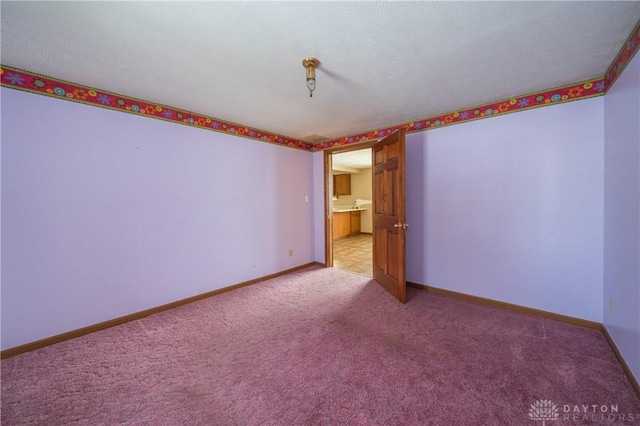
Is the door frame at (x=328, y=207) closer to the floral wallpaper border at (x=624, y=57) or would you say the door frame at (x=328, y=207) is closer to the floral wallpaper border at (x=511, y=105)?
the floral wallpaper border at (x=511, y=105)

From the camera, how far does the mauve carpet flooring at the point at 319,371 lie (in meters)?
1.43

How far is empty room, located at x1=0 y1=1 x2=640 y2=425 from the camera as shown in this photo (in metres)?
1.48

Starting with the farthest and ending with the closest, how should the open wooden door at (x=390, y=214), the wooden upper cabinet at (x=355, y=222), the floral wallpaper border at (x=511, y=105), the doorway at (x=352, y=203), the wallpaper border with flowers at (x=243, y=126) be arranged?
the wooden upper cabinet at (x=355, y=222), the doorway at (x=352, y=203), the open wooden door at (x=390, y=214), the floral wallpaper border at (x=511, y=105), the wallpaper border with flowers at (x=243, y=126)

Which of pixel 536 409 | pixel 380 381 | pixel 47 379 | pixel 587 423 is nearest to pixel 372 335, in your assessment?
pixel 380 381

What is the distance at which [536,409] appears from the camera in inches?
56.7

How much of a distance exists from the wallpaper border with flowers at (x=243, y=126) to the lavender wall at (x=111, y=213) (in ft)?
Result: 0.28

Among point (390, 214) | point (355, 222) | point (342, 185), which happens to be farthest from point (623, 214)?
point (342, 185)

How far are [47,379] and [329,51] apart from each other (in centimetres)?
303

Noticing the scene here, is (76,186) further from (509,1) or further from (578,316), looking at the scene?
(578,316)

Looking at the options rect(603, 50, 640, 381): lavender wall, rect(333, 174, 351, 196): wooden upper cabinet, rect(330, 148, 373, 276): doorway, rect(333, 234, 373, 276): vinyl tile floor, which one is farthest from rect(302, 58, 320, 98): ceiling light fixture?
rect(333, 174, 351, 196): wooden upper cabinet

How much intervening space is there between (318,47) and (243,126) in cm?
206

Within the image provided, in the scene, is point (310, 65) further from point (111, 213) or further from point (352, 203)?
point (352, 203)

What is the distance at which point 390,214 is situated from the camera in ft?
10.5

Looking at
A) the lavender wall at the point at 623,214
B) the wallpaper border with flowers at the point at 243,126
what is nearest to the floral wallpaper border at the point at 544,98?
the wallpaper border with flowers at the point at 243,126
